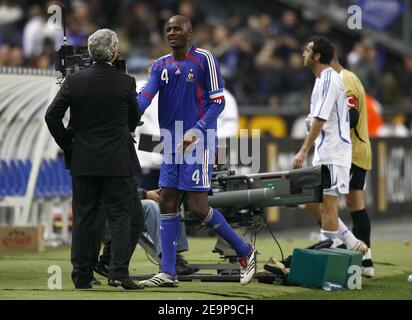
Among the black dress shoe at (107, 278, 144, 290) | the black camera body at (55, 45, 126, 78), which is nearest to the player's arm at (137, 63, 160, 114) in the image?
the black camera body at (55, 45, 126, 78)

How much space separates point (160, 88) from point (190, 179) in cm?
86

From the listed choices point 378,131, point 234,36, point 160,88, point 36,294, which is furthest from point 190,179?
point 234,36

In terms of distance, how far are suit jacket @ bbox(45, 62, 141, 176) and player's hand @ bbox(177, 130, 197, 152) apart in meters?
0.53

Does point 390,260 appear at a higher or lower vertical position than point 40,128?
lower

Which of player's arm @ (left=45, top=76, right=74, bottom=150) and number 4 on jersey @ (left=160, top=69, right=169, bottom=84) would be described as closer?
player's arm @ (left=45, top=76, right=74, bottom=150)

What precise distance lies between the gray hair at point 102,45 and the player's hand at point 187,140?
94cm

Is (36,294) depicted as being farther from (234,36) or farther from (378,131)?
(234,36)

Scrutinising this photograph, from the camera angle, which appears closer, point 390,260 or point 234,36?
point 390,260

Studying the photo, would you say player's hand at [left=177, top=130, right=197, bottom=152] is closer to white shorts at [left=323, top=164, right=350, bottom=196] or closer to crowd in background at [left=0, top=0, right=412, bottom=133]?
white shorts at [left=323, top=164, right=350, bottom=196]

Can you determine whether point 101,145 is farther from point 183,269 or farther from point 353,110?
point 353,110

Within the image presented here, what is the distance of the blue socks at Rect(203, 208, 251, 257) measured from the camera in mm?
11672

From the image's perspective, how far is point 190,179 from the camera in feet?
37.8
